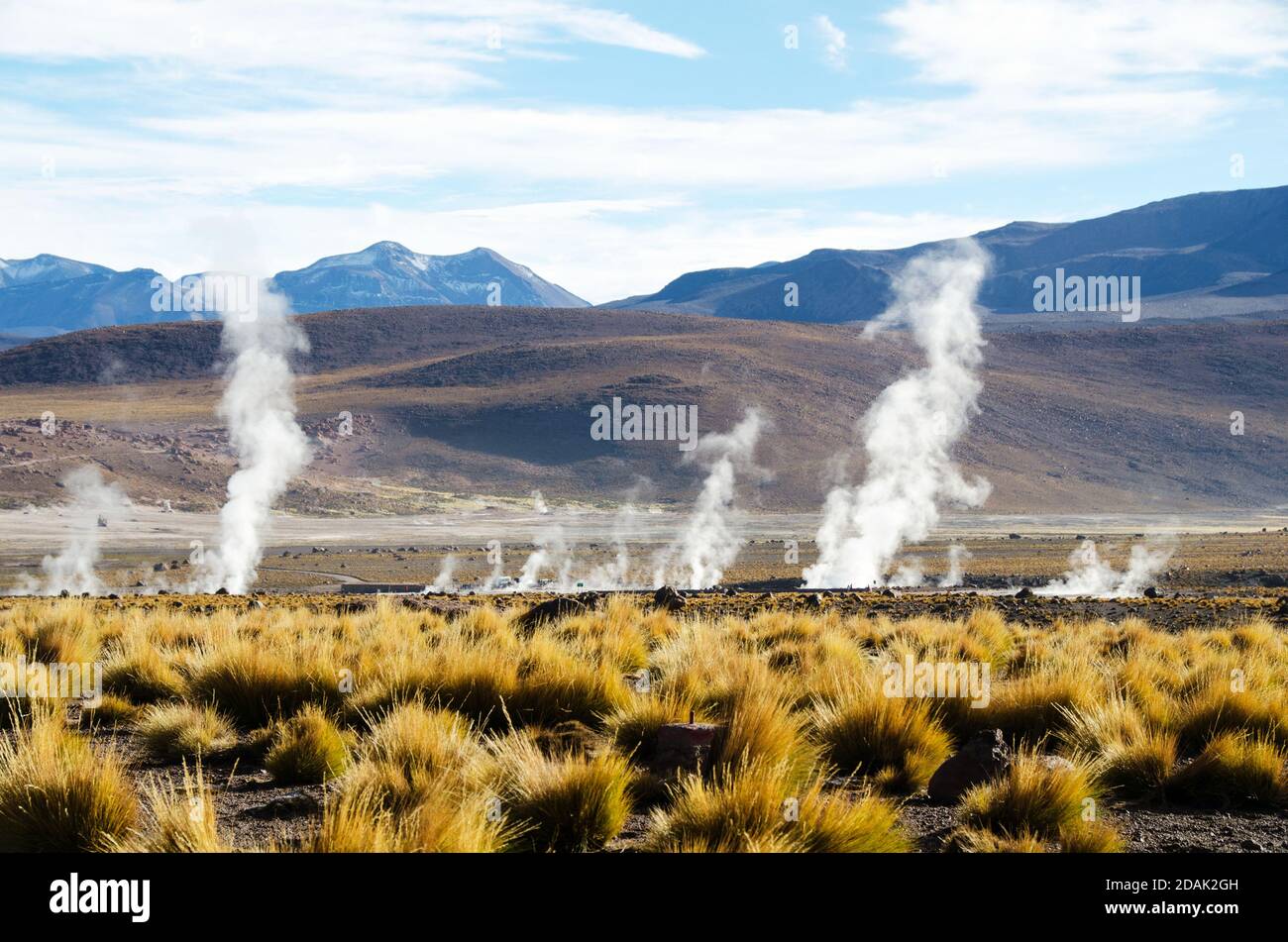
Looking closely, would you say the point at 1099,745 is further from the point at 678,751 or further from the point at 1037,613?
the point at 1037,613

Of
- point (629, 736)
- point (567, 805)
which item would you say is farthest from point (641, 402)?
point (567, 805)

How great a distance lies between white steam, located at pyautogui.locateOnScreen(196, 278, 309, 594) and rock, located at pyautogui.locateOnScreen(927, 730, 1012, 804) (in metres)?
35.9

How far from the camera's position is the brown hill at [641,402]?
292 ft

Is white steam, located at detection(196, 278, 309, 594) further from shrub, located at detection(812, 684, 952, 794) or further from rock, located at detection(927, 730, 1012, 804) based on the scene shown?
rock, located at detection(927, 730, 1012, 804)

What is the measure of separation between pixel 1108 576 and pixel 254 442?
54533 mm

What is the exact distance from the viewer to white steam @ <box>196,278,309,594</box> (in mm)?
44438

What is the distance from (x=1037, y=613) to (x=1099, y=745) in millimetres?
17208

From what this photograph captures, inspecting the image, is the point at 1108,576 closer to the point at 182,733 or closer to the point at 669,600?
the point at 669,600

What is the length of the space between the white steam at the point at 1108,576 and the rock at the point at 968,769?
29.2 metres

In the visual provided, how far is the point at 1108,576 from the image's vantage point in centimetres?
4175

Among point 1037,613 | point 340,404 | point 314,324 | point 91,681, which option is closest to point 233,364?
point 314,324

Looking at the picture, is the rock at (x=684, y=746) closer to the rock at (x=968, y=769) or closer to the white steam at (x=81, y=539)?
the rock at (x=968, y=769)

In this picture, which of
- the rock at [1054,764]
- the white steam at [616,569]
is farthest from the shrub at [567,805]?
the white steam at [616,569]

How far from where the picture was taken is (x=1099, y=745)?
6.88 metres
